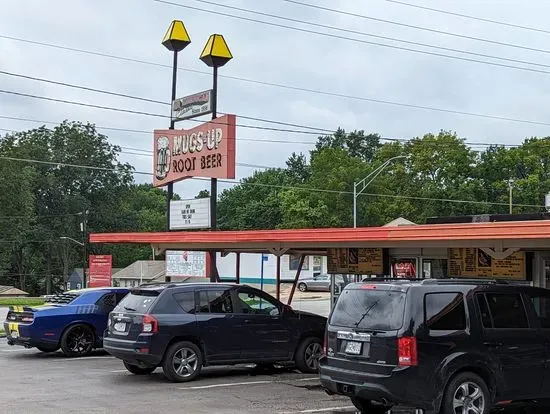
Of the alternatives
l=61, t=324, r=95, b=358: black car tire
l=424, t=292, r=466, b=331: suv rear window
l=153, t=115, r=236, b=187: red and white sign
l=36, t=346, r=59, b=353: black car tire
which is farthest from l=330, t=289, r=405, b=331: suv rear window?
l=153, t=115, r=236, b=187: red and white sign

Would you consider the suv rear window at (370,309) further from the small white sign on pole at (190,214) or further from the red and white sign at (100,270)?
the red and white sign at (100,270)

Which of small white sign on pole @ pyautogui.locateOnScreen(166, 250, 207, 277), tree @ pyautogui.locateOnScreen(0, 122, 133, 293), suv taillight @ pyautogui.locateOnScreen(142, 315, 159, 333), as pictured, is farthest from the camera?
tree @ pyautogui.locateOnScreen(0, 122, 133, 293)

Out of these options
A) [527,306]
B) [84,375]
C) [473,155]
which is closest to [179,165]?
[84,375]

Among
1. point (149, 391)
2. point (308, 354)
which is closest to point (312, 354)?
point (308, 354)

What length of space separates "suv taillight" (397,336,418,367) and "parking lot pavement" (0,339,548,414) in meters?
2.22

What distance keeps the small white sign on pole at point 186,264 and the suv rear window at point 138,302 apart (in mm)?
20285

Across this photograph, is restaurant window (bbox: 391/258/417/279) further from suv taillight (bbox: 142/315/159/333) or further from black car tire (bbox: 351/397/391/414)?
black car tire (bbox: 351/397/391/414)

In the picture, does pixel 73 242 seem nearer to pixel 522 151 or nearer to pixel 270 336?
pixel 522 151

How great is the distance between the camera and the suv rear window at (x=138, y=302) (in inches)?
505

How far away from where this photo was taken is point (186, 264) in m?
34.4

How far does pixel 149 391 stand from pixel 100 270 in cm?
2493

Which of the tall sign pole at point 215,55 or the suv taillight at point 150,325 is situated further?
the tall sign pole at point 215,55

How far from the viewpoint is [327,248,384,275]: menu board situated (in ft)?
58.8

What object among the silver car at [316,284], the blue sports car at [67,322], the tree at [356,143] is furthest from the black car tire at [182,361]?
the tree at [356,143]
